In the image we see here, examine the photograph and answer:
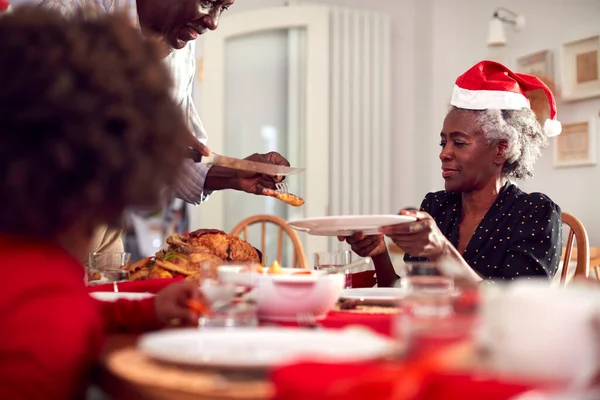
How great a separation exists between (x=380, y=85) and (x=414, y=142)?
19.1 inches

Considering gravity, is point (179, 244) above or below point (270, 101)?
below

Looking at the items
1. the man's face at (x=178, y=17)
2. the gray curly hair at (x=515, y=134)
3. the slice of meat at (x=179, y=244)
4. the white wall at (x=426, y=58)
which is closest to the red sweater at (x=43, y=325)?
the slice of meat at (x=179, y=244)

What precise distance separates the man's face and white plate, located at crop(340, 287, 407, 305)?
1.07m

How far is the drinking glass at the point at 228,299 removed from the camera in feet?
3.12

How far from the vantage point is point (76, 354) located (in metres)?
0.75

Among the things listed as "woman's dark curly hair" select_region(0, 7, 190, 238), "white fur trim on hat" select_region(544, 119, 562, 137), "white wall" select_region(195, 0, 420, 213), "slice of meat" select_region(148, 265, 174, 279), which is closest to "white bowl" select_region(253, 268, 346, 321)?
"woman's dark curly hair" select_region(0, 7, 190, 238)

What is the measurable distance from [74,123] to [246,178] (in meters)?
1.38

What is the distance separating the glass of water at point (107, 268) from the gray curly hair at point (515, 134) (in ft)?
3.90

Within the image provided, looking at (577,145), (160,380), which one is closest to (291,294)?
(160,380)

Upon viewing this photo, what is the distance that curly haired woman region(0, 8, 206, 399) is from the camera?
0.72 meters

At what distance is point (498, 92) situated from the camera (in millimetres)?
2182

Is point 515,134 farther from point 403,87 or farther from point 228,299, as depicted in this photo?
point 403,87

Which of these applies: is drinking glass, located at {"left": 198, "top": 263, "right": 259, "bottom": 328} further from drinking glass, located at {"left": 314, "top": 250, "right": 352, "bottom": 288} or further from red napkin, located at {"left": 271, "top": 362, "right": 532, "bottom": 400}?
drinking glass, located at {"left": 314, "top": 250, "right": 352, "bottom": 288}

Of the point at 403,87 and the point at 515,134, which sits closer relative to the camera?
the point at 515,134
